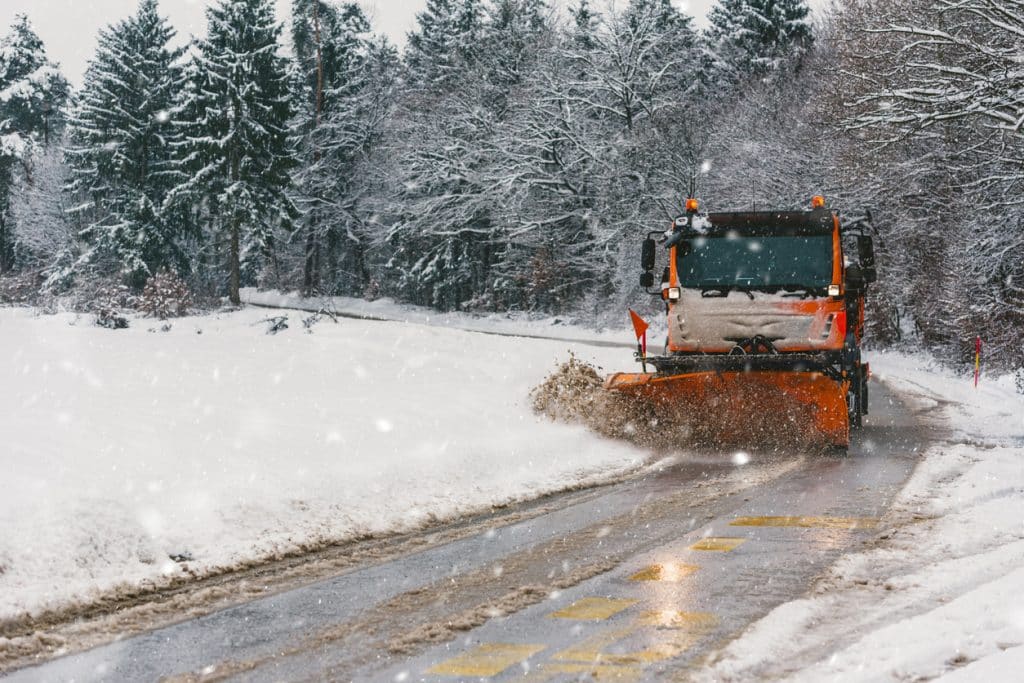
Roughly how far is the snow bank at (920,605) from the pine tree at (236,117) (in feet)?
Result: 130

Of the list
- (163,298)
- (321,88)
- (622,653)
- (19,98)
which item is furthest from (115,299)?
(622,653)

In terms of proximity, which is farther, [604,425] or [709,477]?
[604,425]

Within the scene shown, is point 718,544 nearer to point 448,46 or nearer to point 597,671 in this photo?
point 597,671

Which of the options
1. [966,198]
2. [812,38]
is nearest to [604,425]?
[966,198]

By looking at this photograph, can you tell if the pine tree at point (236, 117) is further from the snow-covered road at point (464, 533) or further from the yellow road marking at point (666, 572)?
the yellow road marking at point (666, 572)

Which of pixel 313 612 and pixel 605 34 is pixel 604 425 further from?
pixel 605 34

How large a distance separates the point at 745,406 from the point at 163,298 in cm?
2476

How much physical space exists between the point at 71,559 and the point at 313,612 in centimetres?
159

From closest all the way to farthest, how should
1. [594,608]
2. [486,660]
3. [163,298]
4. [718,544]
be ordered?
[486,660]
[594,608]
[718,544]
[163,298]

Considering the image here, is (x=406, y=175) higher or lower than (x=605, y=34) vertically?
lower

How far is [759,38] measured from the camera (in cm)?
4659

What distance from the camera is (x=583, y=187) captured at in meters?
38.7

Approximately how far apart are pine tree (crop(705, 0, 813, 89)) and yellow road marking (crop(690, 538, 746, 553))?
133 feet

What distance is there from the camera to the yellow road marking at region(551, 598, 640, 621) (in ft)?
16.2
